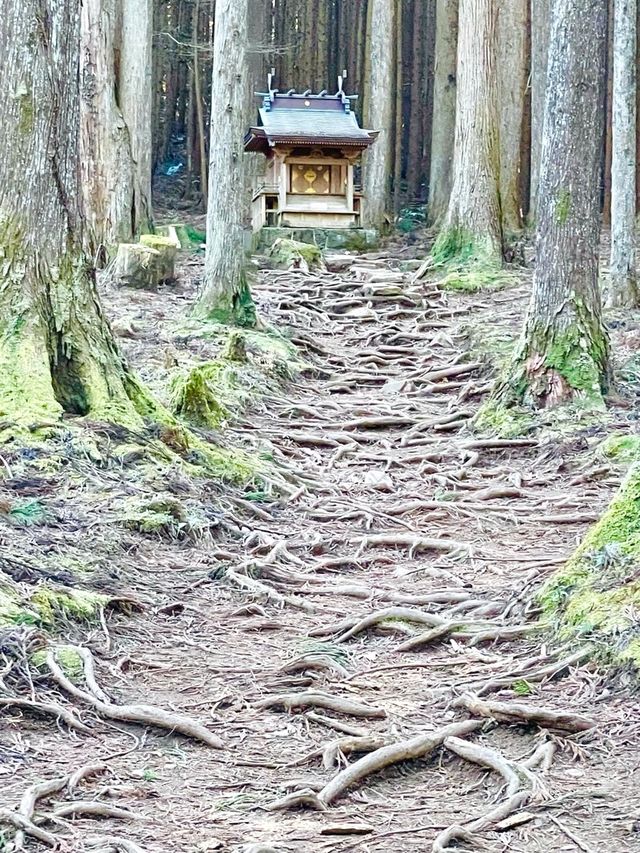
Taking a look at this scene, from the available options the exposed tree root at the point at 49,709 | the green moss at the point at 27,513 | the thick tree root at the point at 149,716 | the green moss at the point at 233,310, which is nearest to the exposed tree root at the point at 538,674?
the thick tree root at the point at 149,716

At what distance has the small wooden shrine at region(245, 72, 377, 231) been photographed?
65.3ft

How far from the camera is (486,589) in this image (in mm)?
5758

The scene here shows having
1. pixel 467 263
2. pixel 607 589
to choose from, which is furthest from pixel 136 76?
pixel 607 589

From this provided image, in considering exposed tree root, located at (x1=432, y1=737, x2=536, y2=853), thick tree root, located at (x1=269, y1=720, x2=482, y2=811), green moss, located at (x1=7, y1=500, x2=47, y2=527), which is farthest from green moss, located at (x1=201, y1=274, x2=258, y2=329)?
exposed tree root, located at (x1=432, y1=737, x2=536, y2=853)

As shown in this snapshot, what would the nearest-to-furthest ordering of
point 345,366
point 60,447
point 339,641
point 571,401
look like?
point 339,641 < point 60,447 < point 571,401 < point 345,366

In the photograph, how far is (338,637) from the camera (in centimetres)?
512

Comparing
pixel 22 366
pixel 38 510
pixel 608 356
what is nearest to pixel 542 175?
pixel 608 356

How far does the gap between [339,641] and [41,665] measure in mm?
1414

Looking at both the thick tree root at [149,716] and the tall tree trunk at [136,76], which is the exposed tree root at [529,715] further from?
the tall tree trunk at [136,76]

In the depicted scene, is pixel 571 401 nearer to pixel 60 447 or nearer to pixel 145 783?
pixel 60 447

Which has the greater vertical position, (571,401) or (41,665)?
(571,401)

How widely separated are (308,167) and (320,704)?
56.8 ft

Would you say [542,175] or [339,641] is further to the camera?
[542,175]

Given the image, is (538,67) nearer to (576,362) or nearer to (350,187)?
(350,187)
